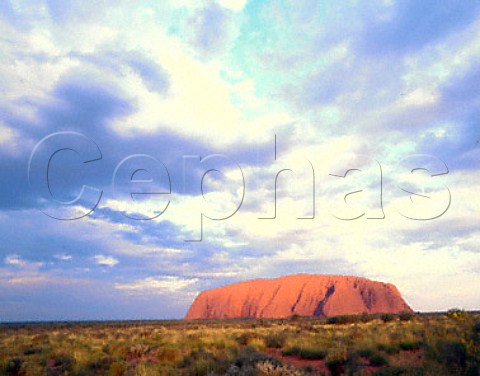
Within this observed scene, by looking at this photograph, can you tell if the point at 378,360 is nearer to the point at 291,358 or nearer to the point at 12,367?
the point at 291,358

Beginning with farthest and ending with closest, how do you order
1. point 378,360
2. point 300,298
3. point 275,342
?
point 300,298, point 275,342, point 378,360

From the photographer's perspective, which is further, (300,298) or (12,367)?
(300,298)

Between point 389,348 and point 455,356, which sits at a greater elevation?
point 455,356

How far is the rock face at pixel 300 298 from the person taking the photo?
119438 millimetres

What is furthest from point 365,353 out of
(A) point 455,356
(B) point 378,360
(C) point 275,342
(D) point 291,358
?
(C) point 275,342

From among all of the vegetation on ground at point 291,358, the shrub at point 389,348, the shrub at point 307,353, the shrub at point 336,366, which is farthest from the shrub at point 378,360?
the shrub at point 307,353

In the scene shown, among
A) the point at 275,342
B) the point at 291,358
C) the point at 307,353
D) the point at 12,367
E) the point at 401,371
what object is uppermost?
the point at 401,371

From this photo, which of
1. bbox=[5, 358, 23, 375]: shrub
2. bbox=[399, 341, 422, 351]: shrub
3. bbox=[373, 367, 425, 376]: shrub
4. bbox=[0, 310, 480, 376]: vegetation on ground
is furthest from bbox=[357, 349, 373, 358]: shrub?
bbox=[5, 358, 23, 375]: shrub

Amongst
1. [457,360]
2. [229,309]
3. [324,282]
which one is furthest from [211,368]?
[229,309]

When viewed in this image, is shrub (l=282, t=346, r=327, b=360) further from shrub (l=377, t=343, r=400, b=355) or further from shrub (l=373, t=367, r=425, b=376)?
Answer: shrub (l=373, t=367, r=425, b=376)

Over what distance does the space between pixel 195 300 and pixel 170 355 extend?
6526 inches

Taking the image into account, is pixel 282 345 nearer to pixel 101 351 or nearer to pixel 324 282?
pixel 101 351

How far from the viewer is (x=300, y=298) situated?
451ft

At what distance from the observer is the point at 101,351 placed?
20.1 m
